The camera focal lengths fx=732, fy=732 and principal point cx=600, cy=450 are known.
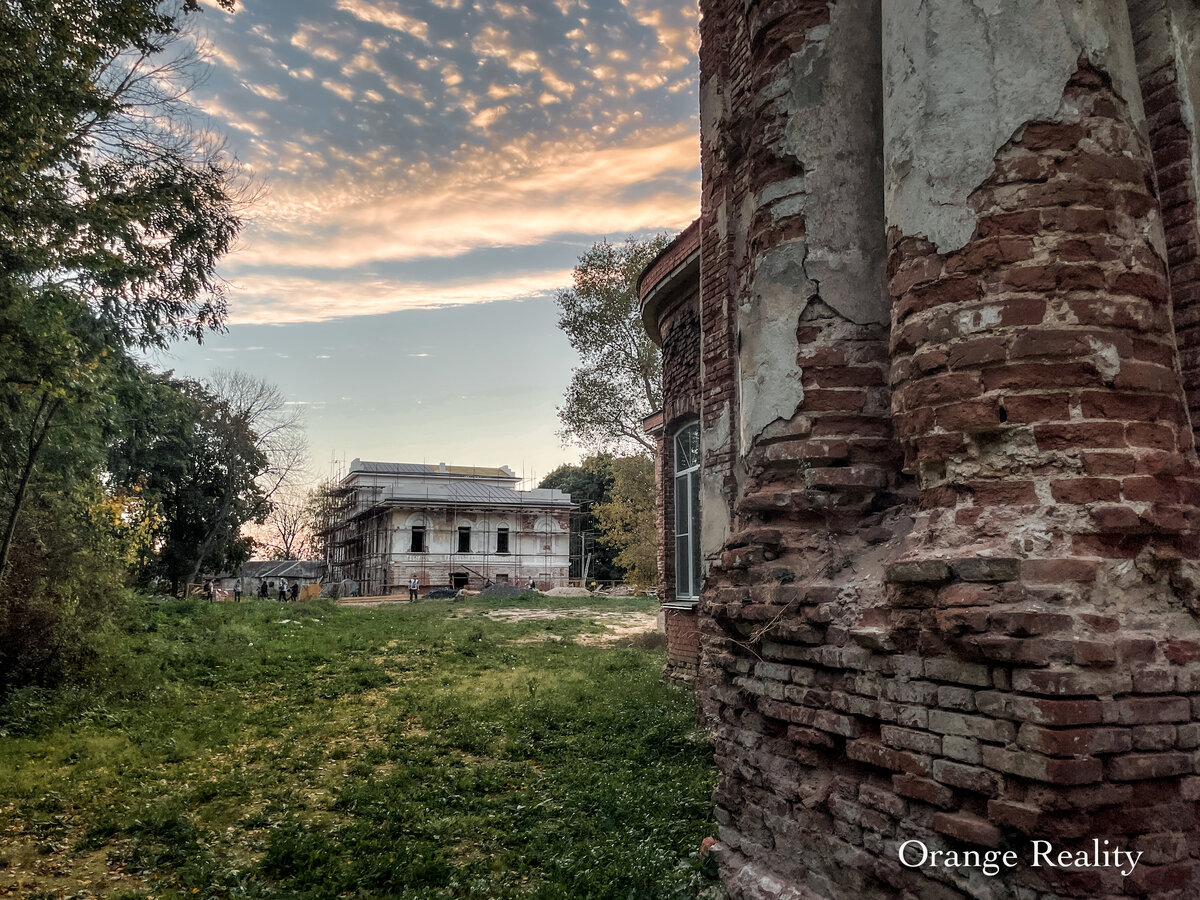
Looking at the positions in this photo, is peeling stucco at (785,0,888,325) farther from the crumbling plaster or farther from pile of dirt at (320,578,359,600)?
pile of dirt at (320,578,359,600)

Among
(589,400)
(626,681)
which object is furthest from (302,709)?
(589,400)

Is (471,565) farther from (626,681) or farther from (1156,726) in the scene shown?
(1156,726)

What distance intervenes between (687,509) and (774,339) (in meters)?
7.92

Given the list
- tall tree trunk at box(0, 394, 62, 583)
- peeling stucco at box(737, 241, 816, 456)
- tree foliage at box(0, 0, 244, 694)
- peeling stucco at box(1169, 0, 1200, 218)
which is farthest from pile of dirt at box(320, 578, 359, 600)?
peeling stucco at box(1169, 0, 1200, 218)

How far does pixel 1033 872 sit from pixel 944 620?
80cm

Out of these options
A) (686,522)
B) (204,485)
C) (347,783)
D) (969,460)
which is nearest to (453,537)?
(204,485)

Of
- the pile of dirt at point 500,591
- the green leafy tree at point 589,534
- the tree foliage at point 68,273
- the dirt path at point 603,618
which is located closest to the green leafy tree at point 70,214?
the tree foliage at point 68,273

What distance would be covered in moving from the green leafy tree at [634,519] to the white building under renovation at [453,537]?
1502 cm

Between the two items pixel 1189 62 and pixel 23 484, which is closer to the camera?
pixel 1189 62

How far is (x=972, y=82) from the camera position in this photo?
Answer: 2.88m

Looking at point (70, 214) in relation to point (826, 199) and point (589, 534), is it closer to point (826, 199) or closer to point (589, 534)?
point (826, 199)

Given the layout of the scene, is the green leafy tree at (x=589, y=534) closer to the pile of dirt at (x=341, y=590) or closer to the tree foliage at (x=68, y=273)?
the pile of dirt at (x=341, y=590)

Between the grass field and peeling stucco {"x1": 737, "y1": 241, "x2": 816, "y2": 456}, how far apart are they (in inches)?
99.2

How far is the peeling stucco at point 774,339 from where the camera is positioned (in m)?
3.58
